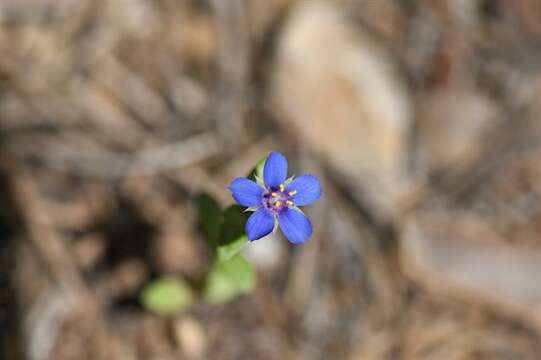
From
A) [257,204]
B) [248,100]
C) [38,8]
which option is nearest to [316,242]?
[248,100]

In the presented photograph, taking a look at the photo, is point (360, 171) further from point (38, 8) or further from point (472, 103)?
point (38, 8)

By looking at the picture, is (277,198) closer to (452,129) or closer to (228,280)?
(228,280)

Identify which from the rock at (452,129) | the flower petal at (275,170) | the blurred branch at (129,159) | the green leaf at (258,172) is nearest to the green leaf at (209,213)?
the green leaf at (258,172)

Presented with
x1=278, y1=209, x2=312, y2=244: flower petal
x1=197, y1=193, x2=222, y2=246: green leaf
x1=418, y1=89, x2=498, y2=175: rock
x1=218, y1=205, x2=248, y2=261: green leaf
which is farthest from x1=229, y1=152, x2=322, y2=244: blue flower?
x1=418, y1=89, x2=498, y2=175: rock

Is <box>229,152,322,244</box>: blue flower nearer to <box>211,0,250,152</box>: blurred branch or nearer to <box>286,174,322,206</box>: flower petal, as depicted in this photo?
<box>286,174,322,206</box>: flower petal

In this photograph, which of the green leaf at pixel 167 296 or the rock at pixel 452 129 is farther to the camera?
the rock at pixel 452 129

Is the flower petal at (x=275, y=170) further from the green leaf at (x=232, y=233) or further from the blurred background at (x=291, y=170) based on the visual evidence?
the blurred background at (x=291, y=170)
